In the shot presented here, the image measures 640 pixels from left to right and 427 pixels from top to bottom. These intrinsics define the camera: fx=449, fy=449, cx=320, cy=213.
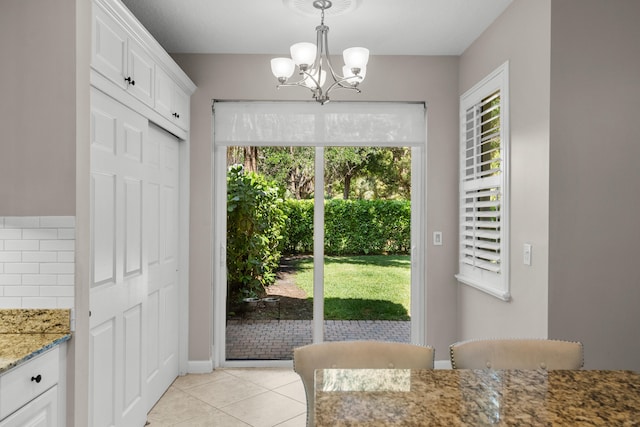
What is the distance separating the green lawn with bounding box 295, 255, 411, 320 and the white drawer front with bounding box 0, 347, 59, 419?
7.64 ft

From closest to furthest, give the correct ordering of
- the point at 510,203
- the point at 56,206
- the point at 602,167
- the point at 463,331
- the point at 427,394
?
the point at 427,394, the point at 56,206, the point at 602,167, the point at 510,203, the point at 463,331

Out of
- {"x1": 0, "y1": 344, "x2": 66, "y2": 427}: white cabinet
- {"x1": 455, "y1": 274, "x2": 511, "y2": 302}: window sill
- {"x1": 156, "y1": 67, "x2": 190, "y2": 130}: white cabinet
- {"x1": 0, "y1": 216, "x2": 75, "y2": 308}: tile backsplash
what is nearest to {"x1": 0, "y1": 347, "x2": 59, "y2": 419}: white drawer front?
{"x1": 0, "y1": 344, "x2": 66, "y2": 427}: white cabinet

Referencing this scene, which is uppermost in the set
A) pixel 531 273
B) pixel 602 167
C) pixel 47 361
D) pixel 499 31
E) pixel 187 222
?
pixel 499 31

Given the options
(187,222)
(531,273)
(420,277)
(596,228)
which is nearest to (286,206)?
(187,222)

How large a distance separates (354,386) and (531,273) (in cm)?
169

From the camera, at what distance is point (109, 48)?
7.36 feet

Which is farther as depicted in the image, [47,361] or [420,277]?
[420,277]

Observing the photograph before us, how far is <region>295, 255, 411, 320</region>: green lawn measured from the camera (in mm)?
3959

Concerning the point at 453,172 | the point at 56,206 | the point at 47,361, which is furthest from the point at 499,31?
the point at 47,361

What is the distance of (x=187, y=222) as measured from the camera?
371cm

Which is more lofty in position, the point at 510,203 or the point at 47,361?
the point at 510,203

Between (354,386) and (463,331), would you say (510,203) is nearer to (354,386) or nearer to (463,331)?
(463,331)

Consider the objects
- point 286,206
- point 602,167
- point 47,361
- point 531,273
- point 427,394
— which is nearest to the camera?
point 427,394

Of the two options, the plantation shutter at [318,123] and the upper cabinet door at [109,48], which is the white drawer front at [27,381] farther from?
the plantation shutter at [318,123]
